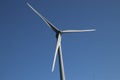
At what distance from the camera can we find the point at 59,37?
179 feet

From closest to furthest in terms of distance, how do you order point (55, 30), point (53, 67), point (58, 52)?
point (53, 67)
point (58, 52)
point (55, 30)

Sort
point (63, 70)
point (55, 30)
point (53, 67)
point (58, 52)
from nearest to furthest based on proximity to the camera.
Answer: point (53, 67) → point (63, 70) → point (58, 52) → point (55, 30)

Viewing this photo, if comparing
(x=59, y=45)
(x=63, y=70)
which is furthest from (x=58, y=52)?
(x=63, y=70)

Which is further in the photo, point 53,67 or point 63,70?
point 63,70

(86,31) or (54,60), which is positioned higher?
(86,31)

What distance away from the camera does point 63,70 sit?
48.9 meters

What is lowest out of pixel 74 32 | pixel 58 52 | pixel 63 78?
pixel 63 78

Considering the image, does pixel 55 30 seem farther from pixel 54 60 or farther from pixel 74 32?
pixel 54 60

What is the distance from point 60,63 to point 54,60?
2566 mm

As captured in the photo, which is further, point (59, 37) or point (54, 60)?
point (59, 37)

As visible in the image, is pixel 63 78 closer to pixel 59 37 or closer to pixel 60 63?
pixel 60 63

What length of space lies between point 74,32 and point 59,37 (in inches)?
111

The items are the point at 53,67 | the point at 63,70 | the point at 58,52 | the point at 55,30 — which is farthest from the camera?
the point at 55,30

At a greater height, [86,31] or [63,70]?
[86,31]
